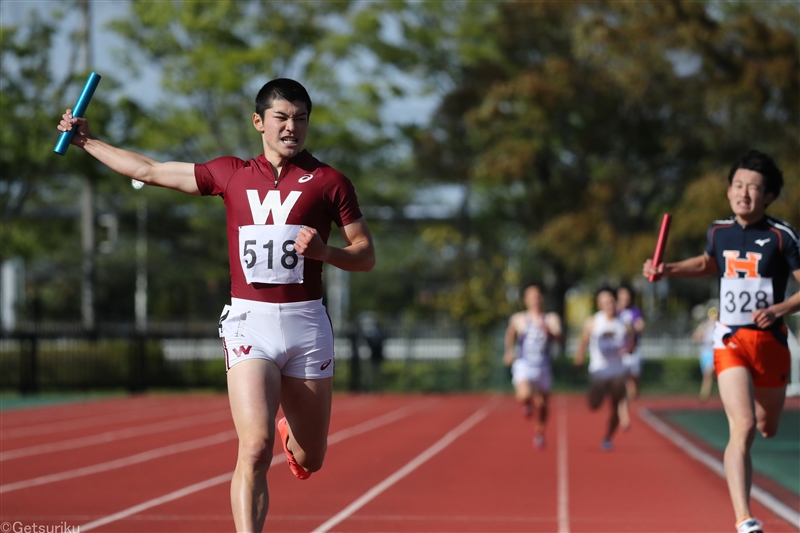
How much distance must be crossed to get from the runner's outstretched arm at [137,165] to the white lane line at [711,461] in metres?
5.05

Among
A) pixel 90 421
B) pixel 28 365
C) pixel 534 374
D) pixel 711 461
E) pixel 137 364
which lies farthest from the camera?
pixel 137 364

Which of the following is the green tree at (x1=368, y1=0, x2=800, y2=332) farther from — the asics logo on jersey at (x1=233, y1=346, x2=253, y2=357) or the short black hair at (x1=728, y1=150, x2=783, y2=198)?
the asics logo on jersey at (x1=233, y1=346, x2=253, y2=357)

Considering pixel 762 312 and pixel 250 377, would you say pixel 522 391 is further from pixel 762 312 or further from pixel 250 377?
pixel 250 377

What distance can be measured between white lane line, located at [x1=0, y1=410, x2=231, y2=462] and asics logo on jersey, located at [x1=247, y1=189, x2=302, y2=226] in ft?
29.4

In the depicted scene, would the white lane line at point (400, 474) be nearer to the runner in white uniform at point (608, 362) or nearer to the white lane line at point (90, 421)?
the runner in white uniform at point (608, 362)

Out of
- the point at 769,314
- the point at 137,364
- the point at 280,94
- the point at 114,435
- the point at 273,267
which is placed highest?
the point at 280,94

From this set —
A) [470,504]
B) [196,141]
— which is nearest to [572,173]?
[196,141]

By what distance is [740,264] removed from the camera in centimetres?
700

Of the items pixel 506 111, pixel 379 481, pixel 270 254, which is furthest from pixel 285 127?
pixel 506 111

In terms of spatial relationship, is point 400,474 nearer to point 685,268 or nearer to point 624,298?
point 685,268

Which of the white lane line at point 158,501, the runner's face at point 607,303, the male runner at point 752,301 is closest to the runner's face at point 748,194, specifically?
the male runner at point 752,301

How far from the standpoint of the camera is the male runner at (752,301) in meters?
6.80

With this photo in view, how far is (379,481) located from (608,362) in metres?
4.58

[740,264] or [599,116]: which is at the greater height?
[599,116]
